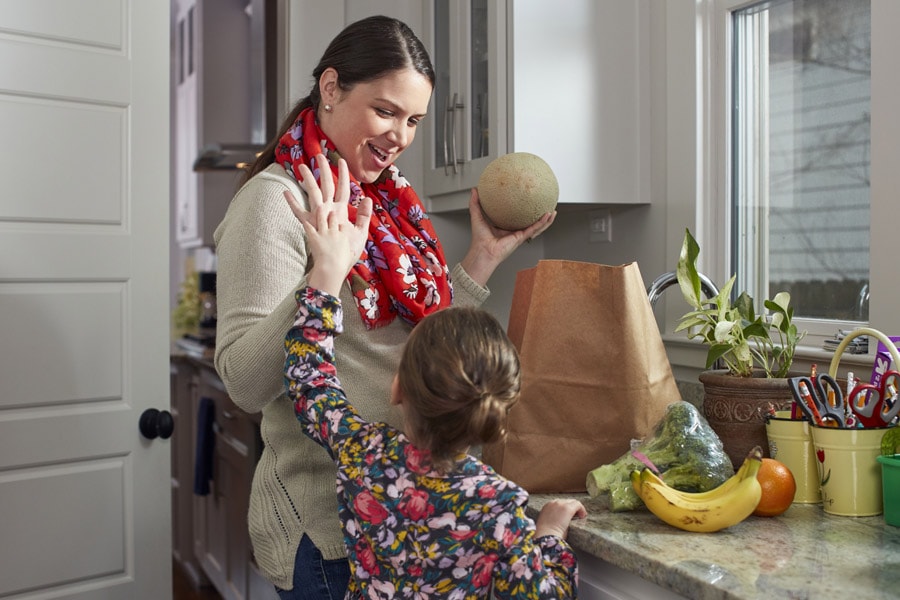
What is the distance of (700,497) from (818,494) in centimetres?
25

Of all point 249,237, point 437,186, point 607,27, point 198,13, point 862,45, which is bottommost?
point 249,237

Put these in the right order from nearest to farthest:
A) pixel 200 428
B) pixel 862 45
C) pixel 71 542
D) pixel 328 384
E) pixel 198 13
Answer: pixel 328 384 → pixel 862 45 → pixel 71 542 → pixel 200 428 → pixel 198 13

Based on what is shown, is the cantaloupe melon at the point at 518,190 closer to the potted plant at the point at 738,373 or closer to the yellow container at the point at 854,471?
the potted plant at the point at 738,373

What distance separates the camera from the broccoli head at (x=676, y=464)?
1194 mm

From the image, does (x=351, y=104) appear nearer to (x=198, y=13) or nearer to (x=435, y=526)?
(x=435, y=526)

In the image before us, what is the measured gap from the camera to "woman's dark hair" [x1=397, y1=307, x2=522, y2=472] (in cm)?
99

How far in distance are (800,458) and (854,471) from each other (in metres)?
0.09

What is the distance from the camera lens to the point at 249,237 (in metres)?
1.17

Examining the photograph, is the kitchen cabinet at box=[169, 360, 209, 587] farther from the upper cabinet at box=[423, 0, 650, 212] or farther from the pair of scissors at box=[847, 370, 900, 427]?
the pair of scissors at box=[847, 370, 900, 427]

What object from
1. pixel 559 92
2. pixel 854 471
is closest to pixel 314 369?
pixel 854 471

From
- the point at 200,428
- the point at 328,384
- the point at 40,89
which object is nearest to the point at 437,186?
the point at 40,89

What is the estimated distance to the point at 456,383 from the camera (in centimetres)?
99

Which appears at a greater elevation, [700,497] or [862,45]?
[862,45]

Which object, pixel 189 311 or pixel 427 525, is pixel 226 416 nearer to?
pixel 189 311
